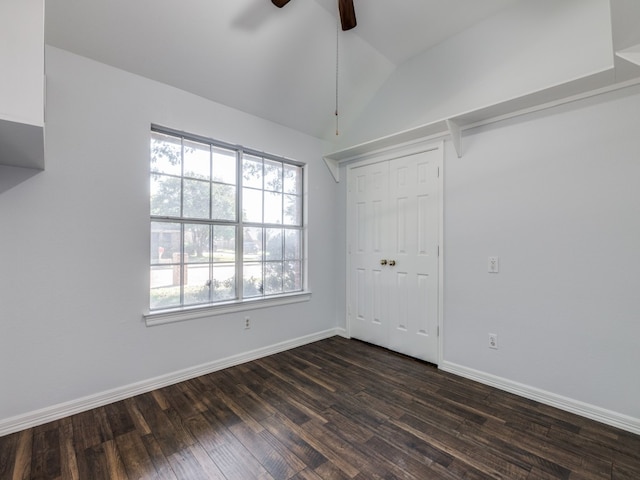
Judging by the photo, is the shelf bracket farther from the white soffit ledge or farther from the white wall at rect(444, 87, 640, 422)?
the white soffit ledge

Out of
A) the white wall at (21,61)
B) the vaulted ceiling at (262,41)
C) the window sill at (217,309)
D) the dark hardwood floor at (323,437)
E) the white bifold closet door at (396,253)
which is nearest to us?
the white wall at (21,61)

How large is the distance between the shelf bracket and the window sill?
7.19ft

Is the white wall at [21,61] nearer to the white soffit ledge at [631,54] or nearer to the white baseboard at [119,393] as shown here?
the white baseboard at [119,393]

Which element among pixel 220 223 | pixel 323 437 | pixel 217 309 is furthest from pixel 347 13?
pixel 323 437

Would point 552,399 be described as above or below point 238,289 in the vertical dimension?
below

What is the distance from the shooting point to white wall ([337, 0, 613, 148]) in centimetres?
212

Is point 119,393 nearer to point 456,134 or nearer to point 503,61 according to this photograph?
point 456,134

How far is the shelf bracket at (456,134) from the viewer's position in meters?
2.64

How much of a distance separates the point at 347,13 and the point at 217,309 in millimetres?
2635

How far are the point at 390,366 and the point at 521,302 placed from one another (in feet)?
4.26

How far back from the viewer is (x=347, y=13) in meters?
2.11

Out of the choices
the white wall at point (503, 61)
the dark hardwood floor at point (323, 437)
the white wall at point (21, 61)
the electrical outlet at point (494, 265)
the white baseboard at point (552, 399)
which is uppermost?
the white wall at point (503, 61)

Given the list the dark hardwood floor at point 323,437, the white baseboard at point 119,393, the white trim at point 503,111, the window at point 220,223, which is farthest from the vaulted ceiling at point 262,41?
the dark hardwood floor at point 323,437

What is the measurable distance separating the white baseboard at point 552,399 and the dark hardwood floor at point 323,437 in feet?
0.19
